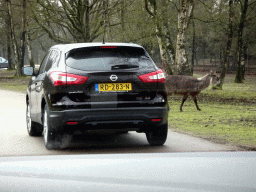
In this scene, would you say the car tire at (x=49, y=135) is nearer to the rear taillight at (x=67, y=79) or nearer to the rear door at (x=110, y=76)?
the rear taillight at (x=67, y=79)

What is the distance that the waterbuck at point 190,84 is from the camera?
52.0 feet

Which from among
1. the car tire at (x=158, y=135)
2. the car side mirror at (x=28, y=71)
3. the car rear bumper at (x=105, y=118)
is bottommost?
the car tire at (x=158, y=135)

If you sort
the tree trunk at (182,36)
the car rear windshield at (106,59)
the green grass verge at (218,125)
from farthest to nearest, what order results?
the tree trunk at (182,36), the green grass verge at (218,125), the car rear windshield at (106,59)

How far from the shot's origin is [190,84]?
653 inches

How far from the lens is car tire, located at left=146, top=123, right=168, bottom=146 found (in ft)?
25.6

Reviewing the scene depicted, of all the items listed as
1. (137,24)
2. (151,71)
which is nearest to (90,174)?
(151,71)

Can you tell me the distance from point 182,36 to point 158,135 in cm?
1451

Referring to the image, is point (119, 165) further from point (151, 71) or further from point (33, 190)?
point (151, 71)

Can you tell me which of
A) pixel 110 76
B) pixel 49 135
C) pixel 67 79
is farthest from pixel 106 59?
pixel 49 135

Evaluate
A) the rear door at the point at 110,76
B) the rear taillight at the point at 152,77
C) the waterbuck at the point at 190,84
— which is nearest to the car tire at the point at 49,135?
the rear door at the point at 110,76

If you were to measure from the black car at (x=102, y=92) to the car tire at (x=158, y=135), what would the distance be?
18 centimetres

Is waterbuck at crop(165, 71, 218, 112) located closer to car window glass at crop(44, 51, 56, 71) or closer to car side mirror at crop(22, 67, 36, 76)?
car side mirror at crop(22, 67, 36, 76)

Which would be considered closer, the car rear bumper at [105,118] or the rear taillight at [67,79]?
the car rear bumper at [105,118]

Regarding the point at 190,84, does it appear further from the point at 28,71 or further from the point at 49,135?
the point at 49,135
